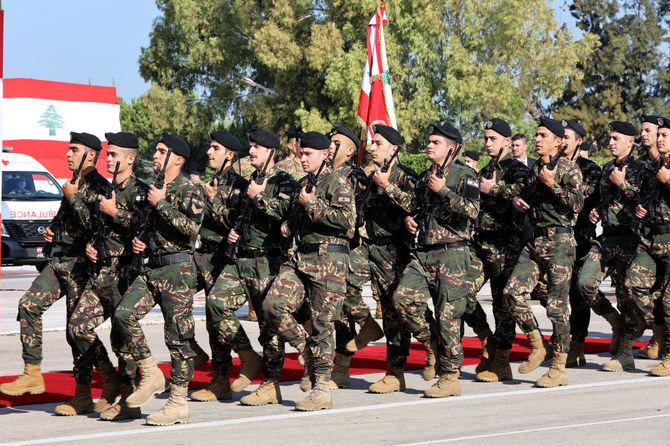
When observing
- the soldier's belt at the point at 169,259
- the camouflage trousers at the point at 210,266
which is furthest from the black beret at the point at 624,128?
the soldier's belt at the point at 169,259

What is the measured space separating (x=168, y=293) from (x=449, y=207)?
2.39 meters

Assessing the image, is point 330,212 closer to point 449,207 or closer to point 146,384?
point 449,207

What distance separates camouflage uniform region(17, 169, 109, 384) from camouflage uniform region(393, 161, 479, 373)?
2517 millimetres

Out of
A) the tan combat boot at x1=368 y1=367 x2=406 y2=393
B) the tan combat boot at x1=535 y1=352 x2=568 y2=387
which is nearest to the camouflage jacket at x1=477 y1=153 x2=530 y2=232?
the tan combat boot at x1=535 y1=352 x2=568 y2=387

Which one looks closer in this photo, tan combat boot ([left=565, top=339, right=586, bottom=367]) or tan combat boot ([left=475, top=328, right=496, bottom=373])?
tan combat boot ([left=475, top=328, right=496, bottom=373])

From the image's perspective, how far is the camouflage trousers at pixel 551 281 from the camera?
31.5ft

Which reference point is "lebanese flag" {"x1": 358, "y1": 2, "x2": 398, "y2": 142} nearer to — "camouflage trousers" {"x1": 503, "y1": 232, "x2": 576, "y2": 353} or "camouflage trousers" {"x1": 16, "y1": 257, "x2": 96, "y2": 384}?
"camouflage trousers" {"x1": 503, "y1": 232, "x2": 576, "y2": 353}

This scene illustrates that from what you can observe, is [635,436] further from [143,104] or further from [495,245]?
[143,104]

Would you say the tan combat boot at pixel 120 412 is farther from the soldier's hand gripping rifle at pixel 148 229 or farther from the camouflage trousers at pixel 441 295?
the camouflage trousers at pixel 441 295

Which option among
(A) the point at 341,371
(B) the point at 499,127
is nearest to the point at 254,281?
(A) the point at 341,371

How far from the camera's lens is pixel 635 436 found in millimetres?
7344

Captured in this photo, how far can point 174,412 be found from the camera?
7.83 metres

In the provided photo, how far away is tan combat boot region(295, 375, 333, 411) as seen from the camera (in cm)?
838

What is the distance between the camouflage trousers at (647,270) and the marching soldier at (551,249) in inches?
34.3
